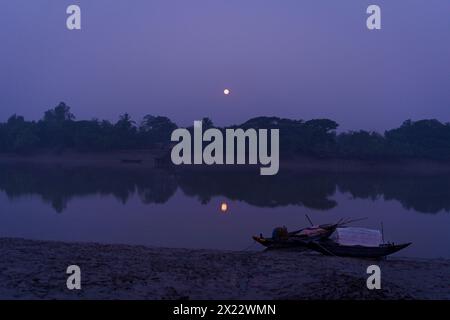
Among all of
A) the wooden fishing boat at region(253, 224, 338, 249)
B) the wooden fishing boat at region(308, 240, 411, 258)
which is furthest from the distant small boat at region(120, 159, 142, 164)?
the wooden fishing boat at region(308, 240, 411, 258)

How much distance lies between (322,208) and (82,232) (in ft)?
29.6

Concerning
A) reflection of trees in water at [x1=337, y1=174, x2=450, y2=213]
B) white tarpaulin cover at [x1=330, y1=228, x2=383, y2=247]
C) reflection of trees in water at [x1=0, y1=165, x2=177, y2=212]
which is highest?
white tarpaulin cover at [x1=330, y1=228, x2=383, y2=247]

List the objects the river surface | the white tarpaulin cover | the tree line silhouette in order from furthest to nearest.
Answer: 1. the tree line silhouette
2. the river surface
3. the white tarpaulin cover

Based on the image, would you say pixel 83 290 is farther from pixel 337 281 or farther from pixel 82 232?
pixel 82 232

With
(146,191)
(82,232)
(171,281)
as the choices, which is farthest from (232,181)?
(171,281)

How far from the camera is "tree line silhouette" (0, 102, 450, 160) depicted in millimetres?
37531

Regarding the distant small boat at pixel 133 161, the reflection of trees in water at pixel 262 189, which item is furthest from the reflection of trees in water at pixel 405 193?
the distant small boat at pixel 133 161

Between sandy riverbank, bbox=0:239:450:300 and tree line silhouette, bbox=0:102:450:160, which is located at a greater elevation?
tree line silhouette, bbox=0:102:450:160

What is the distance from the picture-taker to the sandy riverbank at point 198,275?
523 cm

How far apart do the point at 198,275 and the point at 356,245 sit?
3.66 meters

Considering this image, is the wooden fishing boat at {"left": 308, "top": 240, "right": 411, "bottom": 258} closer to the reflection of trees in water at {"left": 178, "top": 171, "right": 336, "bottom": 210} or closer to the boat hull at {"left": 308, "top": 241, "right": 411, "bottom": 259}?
the boat hull at {"left": 308, "top": 241, "right": 411, "bottom": 259}

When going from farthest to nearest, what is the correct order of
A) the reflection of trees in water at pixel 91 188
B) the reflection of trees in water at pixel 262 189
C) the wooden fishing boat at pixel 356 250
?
the reflection of trees in water at pixel 91 188
the reflection of trees in water at pixel 262 189
the wooden fishing boat at pixel 356 250

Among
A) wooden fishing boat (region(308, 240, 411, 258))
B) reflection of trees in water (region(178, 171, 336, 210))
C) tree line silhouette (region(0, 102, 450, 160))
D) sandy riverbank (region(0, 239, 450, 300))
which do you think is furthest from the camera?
tree line silhouette (region(0, 102, 450, 160))

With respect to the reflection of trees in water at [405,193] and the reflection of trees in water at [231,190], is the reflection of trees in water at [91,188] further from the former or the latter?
the reflection of trees in water at [405,193]
